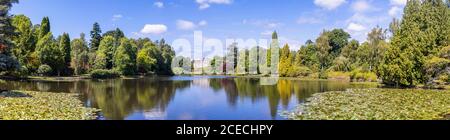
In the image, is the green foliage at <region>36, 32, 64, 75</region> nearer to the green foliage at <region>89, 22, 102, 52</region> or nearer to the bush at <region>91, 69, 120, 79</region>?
the bush at <region>91, 69, 120, 79</region>

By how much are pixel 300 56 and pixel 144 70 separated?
34830 mm

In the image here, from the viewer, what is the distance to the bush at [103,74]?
6719 centimetres

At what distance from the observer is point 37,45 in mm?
64500

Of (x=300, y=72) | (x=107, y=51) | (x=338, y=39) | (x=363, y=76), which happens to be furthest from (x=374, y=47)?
(x=107, y=51)

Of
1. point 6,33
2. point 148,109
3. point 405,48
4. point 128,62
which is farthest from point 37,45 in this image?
point 405,48

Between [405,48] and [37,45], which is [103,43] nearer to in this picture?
[37,45]

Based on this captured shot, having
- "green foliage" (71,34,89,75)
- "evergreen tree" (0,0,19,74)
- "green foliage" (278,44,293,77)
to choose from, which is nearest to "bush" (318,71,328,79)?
"green foliage" (278,44,293,77)

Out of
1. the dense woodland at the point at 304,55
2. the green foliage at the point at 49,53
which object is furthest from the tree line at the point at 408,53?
the green foliage at the point at 49,53

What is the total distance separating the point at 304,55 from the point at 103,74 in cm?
4472

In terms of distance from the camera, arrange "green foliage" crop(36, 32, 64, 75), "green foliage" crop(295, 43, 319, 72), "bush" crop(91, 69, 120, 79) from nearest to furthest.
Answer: "green foliage" crop(36, 32, 64, 75) → "bush" crop(91, 69, 120, 79) → "green foliage" crop(295, 43, 319, 72)

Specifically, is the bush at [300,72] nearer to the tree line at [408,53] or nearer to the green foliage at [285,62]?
the tree line at [408,53]

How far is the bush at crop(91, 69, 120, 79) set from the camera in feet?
220

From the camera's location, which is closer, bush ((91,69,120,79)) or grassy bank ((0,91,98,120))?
grassy bank ((0,91,98,120))
